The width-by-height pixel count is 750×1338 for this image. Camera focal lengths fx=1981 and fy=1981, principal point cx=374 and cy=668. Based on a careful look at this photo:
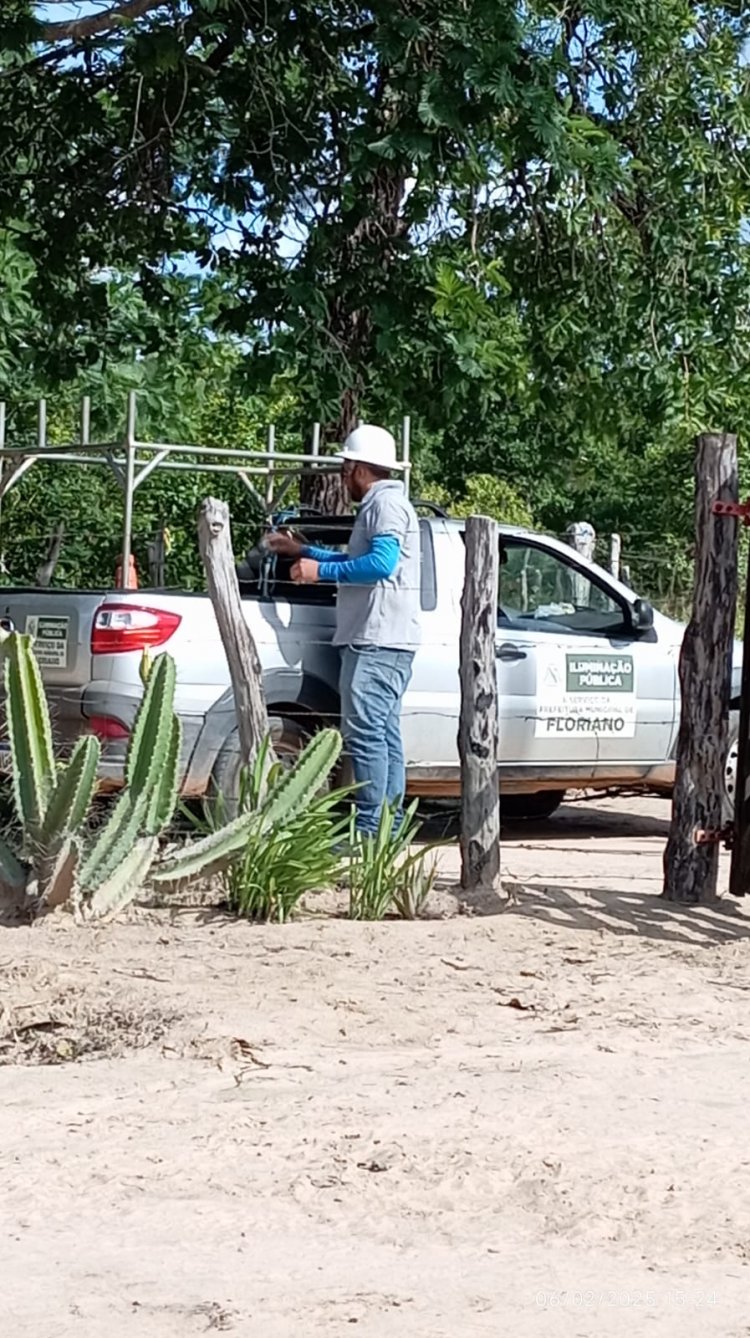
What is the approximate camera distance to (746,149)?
14250 mm

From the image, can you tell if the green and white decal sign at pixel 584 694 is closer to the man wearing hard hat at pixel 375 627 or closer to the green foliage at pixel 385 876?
the man wearing hard hat at pixel 375 627

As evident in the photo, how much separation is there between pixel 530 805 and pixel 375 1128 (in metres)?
7.94

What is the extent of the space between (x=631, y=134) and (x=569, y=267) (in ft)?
3.48

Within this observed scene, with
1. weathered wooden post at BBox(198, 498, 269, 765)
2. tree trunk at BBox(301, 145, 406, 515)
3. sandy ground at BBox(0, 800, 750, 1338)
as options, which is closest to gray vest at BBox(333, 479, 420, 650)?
weathered wooden post at BBox(198, 498, 269, 765)

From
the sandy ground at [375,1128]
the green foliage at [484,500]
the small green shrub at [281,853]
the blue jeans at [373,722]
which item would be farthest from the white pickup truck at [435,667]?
the green foliage at [484,500]

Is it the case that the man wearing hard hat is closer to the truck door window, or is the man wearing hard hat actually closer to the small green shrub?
the small green shrub

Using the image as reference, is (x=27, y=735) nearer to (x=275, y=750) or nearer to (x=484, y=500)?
(x=275, y=750)

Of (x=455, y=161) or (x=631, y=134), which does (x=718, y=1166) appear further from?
(x=631, y=134)

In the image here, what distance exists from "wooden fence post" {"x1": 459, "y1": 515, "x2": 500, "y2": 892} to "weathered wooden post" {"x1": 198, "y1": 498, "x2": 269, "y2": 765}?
35.7 inches

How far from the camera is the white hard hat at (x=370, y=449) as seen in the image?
9031 mm

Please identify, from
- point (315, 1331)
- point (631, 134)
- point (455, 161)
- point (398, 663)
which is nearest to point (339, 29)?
point (455, 161)

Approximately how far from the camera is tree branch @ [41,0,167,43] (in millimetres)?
12797

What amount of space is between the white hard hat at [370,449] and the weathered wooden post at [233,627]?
792mm

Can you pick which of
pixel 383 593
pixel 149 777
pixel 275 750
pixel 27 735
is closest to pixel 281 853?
pixel 149 777
